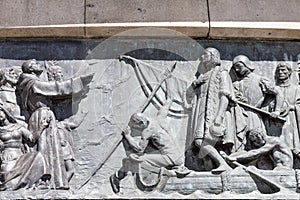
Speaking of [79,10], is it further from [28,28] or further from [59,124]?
[59,124]

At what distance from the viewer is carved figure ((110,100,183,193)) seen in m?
7.96

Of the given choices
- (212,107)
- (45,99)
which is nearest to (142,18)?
(212,107)

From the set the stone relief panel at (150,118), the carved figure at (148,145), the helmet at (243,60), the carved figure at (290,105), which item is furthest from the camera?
the helmet at (243,60)

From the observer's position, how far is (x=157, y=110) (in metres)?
8.23

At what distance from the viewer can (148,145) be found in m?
8.05

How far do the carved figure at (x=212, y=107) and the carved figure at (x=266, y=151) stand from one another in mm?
167

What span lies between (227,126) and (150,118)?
2.30 feet

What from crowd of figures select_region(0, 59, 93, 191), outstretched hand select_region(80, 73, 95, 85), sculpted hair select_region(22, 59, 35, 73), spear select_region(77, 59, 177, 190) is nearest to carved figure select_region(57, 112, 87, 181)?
crowd of figures select_region(0, 59, 93, 191)

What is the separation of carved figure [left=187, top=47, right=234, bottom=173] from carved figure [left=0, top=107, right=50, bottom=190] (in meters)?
1.37

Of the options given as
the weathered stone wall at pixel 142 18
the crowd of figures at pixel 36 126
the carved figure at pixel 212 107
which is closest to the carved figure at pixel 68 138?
the crowd of figures at pixel 36 126

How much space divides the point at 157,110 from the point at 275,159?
115 centimetres

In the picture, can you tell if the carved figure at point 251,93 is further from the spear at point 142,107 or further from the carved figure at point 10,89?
the carved figure at point 10,89

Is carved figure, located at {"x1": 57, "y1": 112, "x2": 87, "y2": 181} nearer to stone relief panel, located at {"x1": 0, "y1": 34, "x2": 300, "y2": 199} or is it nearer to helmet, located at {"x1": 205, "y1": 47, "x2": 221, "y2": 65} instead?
stone relief panel, located at {"x1": 0, "y1": 34, "x2": 300, "y2": 199}

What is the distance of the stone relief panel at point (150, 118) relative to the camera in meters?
7.85
